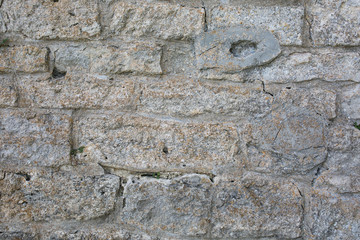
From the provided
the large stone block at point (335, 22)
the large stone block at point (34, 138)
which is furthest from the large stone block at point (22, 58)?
the large stone block at point (335, 22)

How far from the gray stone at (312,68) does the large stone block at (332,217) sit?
551mm

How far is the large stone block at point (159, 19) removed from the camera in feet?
4.76

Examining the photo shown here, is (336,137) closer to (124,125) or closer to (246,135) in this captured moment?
(246,135)

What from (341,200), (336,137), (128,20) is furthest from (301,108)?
(128,20)

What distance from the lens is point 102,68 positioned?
57.5 inches

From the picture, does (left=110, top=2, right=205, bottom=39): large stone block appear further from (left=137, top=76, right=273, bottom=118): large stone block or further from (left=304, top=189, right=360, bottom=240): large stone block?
(left=304, top=189, right=360, bottom=240): large stone block

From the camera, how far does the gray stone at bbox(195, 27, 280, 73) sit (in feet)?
4.74

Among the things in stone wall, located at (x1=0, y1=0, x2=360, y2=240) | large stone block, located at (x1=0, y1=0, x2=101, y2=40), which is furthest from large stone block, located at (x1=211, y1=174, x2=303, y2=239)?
large stone block, located at (x1=0, y1=0, x2=101, y2=40)

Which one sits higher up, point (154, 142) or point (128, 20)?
point (128, 20)

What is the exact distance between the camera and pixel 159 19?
1.46m

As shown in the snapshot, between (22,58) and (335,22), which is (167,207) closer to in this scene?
(22,58)

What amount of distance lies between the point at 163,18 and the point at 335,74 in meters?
0.87

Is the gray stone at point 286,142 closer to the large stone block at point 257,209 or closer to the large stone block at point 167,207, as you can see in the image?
the large stone block at point 257,209

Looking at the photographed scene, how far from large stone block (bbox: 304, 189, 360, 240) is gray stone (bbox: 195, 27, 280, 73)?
692 millimetres
